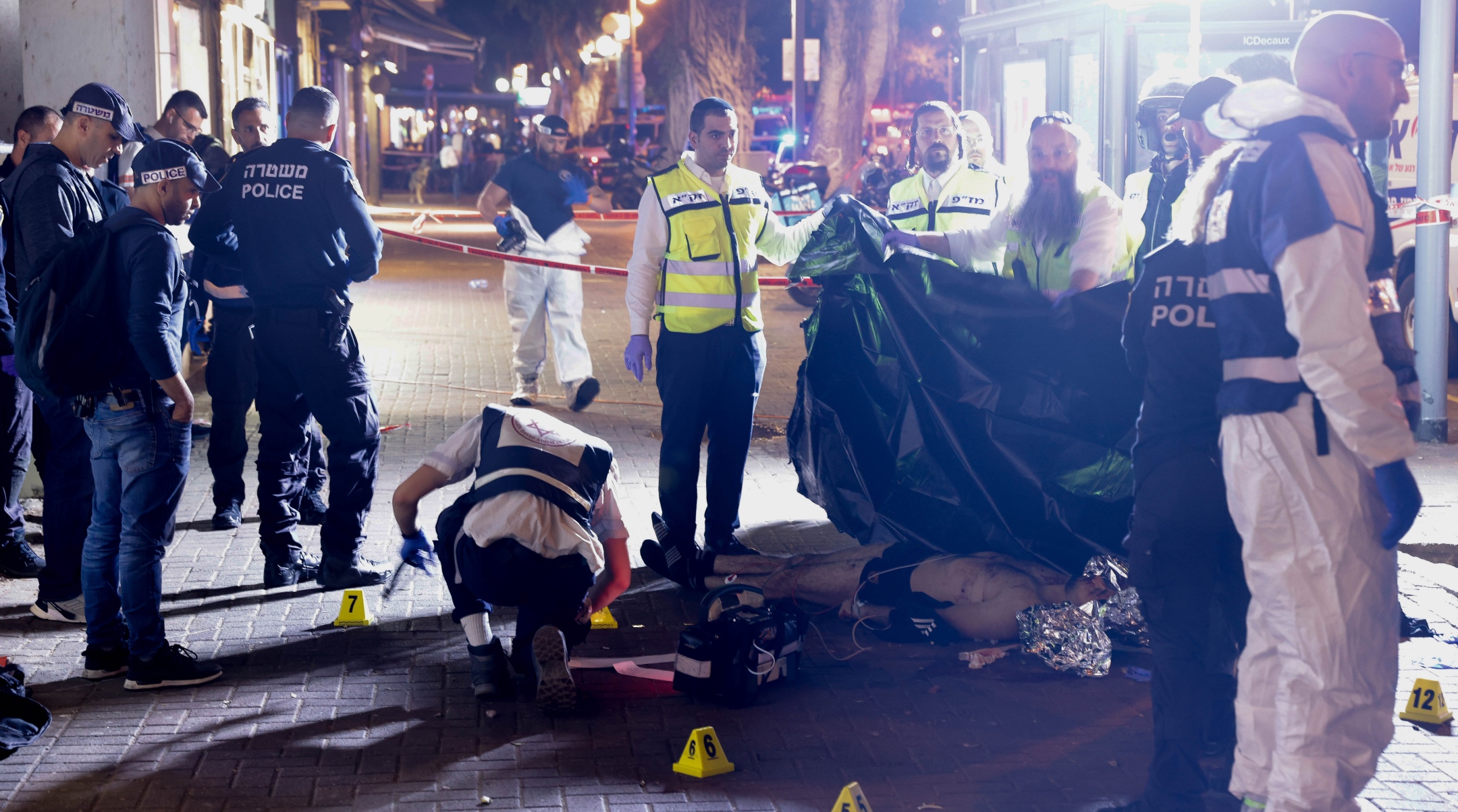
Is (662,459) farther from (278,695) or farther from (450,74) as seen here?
(450,74)

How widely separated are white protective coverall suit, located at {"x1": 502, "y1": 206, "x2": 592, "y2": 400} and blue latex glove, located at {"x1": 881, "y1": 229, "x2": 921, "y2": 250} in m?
4.64

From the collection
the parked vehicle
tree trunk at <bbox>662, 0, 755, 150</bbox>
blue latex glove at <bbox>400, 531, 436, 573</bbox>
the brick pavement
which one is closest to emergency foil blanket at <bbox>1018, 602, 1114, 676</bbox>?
the brick pavement

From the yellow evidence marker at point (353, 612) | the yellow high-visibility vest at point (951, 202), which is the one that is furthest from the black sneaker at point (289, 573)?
the yellow high-visibility vest at point (951, 202)

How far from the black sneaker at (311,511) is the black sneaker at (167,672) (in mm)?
2194

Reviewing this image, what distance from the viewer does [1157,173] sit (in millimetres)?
6746

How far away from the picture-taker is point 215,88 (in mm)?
13820

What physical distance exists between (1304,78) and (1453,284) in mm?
8101

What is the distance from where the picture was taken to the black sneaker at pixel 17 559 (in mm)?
6219

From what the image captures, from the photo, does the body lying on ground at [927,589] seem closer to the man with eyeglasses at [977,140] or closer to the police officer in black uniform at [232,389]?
the police officer in black uniform at [232,389]

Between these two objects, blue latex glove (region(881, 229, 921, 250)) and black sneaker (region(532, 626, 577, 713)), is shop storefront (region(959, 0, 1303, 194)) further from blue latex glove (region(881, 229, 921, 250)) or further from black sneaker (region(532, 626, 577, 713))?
black sneaker (region(532, 626, 577, 713))

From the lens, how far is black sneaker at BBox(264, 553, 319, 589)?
19.9 feet

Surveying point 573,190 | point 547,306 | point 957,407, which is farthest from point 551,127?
point 957,407

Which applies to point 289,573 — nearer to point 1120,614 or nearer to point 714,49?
point 1120,614

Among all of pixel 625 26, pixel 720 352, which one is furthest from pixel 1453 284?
pixel 625 26
